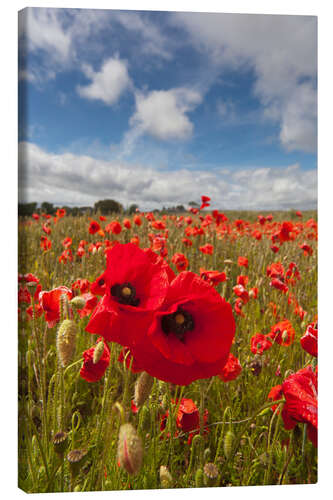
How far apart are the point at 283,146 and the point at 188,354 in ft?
5.08

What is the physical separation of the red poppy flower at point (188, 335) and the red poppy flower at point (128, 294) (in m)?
0.03

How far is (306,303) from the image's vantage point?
247cm

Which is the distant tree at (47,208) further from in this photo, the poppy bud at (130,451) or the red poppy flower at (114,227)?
the poppy bud at (130,451)

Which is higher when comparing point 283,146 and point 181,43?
point 181,43

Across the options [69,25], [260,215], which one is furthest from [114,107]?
[260,215]

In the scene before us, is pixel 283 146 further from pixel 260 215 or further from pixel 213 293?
pixel 213 293

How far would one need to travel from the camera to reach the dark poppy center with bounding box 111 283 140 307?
109cm

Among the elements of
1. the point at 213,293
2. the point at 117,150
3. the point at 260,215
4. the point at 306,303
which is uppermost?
the point at 117,150

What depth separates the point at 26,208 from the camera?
186 cm

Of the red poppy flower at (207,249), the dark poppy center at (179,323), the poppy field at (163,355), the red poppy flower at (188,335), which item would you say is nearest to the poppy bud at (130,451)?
the poppy field at (163,355)

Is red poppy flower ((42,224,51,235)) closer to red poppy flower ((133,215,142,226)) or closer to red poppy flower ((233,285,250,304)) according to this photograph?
red poppy flower ((133,215,142,226))

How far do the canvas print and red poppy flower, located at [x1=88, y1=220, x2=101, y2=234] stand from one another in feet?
0.04

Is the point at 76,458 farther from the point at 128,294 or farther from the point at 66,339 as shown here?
the point at 128,294
